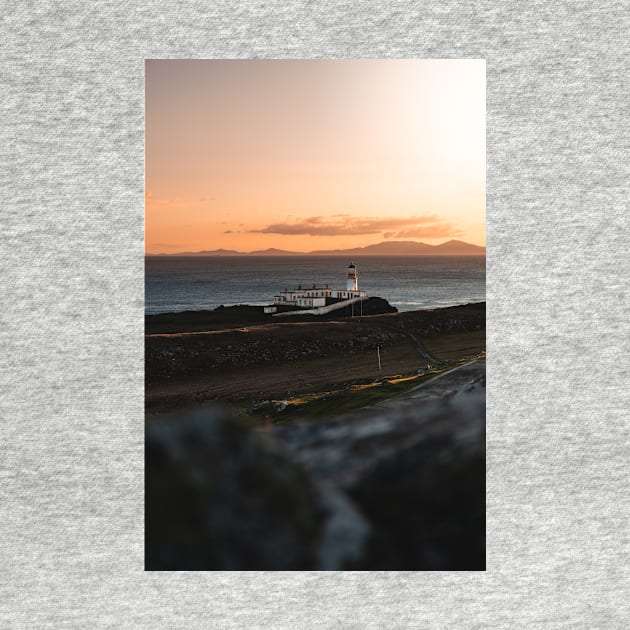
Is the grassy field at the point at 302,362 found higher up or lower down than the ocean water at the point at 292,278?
lower down

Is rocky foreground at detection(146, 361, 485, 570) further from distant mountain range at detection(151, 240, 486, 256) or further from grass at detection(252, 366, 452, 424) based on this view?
distant mountain range at detection(151, 240, 486, 256)

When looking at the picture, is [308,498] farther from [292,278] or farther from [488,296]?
[488,296]

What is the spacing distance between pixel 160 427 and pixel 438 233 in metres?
2.08

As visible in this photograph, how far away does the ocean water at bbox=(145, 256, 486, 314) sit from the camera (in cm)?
450

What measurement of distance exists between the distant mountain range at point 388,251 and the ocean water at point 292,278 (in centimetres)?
3

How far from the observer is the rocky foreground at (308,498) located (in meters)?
4.49

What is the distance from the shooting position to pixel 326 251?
4.46m

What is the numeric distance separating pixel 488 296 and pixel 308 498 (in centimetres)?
166

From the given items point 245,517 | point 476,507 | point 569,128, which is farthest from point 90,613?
point 569,128

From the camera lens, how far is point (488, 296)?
4.58 metres

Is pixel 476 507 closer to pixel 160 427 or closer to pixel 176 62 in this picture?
pixel 160 427

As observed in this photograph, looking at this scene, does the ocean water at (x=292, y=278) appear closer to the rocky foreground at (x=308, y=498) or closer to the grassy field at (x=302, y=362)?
the grassy field at (x=302, y=362)

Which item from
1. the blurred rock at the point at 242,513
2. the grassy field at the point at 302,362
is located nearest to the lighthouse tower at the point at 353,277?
the grassy field at the point at 302,362

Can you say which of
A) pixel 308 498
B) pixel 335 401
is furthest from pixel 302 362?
pixel 308 498
